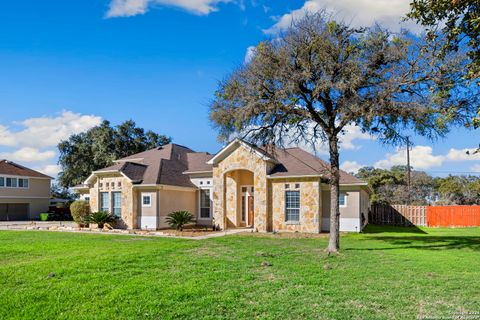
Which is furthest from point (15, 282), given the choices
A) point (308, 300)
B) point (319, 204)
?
point (319, 204)

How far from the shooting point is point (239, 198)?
1061 inches

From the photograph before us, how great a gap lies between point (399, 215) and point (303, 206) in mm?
13412

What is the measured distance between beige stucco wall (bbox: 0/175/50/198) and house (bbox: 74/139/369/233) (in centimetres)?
1598

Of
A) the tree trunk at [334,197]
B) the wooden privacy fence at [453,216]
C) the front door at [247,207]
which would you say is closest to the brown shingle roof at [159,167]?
the front door at [247,207]

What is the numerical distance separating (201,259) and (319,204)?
12.4m

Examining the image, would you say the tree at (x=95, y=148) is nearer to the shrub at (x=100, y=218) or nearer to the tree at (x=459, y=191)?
the shrub at (x=100, y=218)

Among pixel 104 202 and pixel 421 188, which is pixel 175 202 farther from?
pixel 421 188

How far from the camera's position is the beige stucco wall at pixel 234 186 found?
24188 millimetres

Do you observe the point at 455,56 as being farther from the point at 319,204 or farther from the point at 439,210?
the point at 439,210

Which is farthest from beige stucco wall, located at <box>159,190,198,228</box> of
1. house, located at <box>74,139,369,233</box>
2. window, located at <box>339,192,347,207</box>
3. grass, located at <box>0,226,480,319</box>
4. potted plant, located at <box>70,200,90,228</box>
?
grass, located at <box>0,226,480,319</box>

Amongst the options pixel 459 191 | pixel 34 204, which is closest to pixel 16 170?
pixel 34 204

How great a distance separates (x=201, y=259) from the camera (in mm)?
12398

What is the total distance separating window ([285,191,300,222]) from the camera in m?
23.8

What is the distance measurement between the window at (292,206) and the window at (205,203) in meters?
6.71
